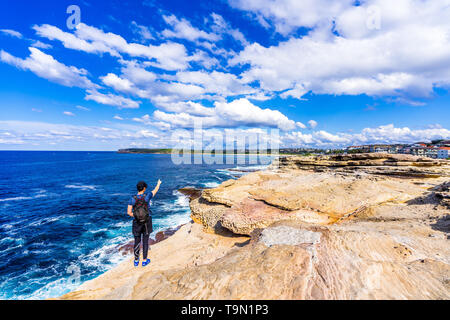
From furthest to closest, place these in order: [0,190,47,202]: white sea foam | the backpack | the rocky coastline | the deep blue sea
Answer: [0,190,47,202]: white sea foam, the deep blue sea, the backpack, the rocky coastline

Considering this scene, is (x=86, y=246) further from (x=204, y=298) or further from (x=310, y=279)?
(x=310, y=279)

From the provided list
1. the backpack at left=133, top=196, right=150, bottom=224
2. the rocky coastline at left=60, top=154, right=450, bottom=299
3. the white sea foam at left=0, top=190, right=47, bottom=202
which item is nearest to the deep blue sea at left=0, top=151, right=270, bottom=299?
the white sea foam at left=0, top=190, right=47, bottom=202

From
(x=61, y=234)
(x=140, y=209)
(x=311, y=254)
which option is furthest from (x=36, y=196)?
(x=311, y=254)

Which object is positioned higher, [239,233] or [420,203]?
[420,203]

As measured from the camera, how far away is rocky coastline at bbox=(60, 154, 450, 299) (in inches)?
179

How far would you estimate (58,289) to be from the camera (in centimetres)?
1166

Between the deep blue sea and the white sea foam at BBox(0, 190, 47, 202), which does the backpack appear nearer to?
the deep blue sea

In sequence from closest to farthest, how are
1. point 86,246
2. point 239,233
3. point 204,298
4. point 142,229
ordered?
1. point 204,298
2. point 142,229
3. point 239,233
4. point 86,246

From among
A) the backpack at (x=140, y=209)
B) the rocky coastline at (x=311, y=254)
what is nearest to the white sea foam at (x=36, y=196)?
the rocky coastline at (x=311, y=254)

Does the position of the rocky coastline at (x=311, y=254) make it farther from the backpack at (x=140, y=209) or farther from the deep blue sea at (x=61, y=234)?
the deep blue sea at (x=61, y=234)

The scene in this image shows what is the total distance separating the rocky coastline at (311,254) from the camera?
4.54m
